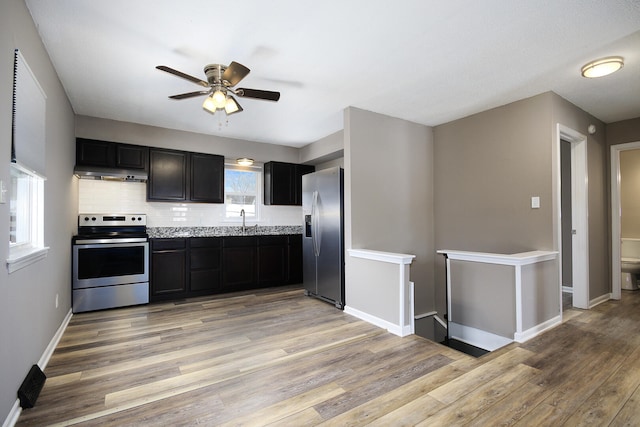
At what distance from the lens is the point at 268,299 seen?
436 cm

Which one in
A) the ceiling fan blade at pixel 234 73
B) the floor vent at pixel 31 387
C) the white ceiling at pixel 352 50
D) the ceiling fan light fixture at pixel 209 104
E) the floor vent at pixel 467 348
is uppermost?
the white ceiling at pixel 352 50

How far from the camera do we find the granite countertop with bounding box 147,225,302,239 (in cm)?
468

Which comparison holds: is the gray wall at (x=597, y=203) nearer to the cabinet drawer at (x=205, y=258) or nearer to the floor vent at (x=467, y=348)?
the floor vent at (x=467, y=348)

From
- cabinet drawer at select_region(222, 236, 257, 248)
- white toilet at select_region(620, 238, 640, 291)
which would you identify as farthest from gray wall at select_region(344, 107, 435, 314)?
white toilet at select_region(620, 238, 640, 291)

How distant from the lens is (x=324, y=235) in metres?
4.14

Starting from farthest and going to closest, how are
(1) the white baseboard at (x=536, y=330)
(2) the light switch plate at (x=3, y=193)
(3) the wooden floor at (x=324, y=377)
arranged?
(1) the white baseboard at (x=536, y=330) < (3) the wooden floor at (x=324, y=377) < (2) the light switch plate at (x=3, y=193)

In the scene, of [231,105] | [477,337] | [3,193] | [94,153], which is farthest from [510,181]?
[94,153]

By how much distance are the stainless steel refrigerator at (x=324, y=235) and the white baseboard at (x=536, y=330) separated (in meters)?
1.87

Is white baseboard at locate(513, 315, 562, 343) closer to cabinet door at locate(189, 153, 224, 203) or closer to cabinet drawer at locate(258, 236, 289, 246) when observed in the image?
cabinet drawer at locate(258, 236, 289, 246)

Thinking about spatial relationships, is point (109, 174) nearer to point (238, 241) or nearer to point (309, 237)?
point (238, 241)

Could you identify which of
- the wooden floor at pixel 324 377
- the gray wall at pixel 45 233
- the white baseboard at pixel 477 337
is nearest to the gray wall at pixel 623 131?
the wooden floor at pixel 324 377

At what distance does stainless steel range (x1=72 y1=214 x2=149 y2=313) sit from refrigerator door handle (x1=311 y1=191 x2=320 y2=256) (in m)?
2.28

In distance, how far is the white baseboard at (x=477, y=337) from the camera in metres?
2.99

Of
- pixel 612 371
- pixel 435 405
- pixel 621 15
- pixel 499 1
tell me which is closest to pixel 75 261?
pixel 435 405
